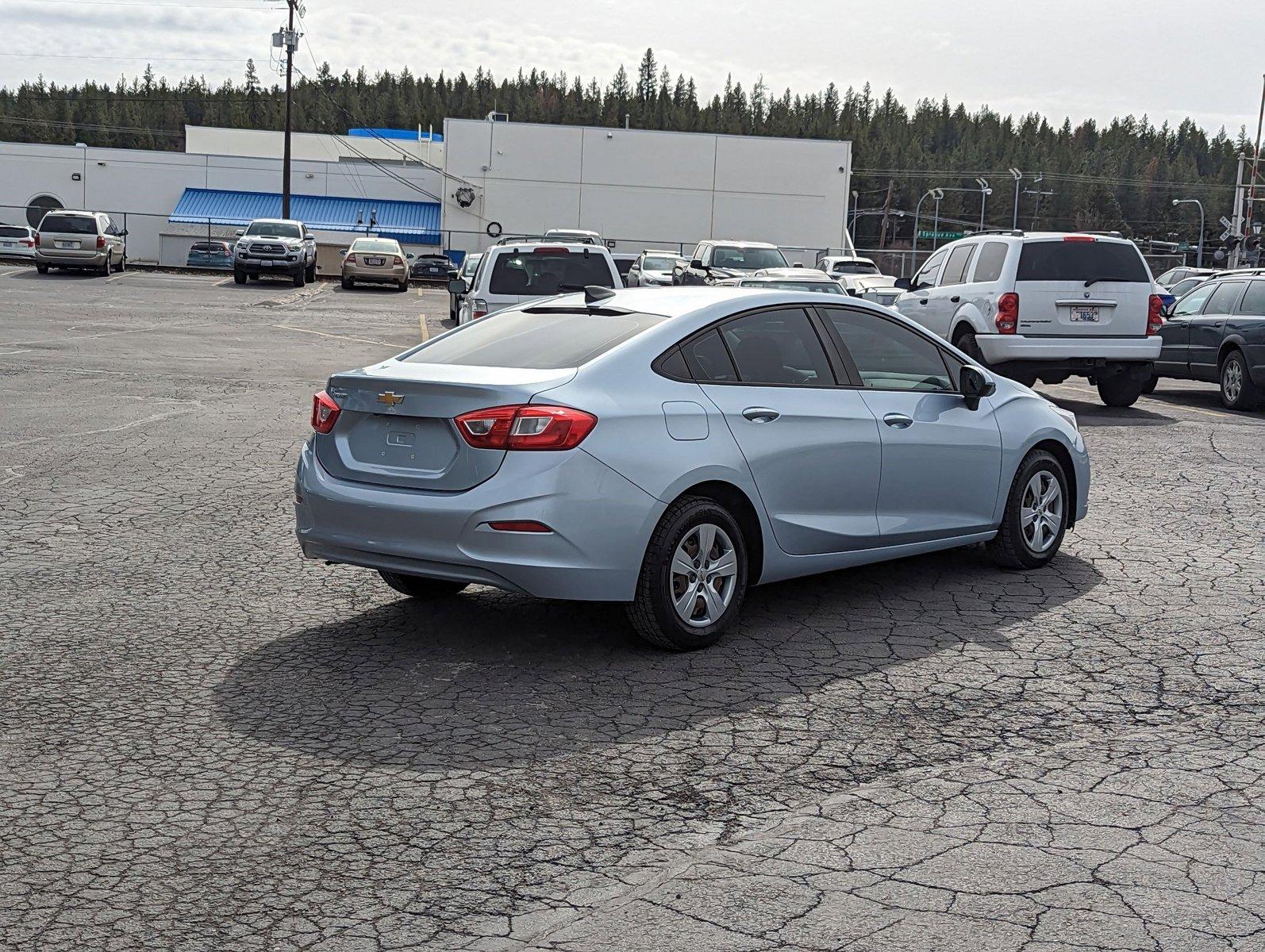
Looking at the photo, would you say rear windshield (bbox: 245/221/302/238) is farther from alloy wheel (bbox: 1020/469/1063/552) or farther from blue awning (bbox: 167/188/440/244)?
alloy wheel (bbox: 1020/469/1063/552)

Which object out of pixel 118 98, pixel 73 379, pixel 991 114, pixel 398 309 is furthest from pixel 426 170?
pixel 991 114

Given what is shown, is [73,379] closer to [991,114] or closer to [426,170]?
[426,170]

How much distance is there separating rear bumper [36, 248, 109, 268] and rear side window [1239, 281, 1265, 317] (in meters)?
31.9

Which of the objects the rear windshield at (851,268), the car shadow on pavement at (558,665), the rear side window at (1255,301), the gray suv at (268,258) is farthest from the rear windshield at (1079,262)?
the gray suv at (268,258)

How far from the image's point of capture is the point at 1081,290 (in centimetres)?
1620

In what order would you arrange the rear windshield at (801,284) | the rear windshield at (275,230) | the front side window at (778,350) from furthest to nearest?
the rear windshield at (275,230), the rear windshield at (801,284), the front side window at (778,350)

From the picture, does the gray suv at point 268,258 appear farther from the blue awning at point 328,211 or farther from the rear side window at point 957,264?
the blue awning at point 328,211

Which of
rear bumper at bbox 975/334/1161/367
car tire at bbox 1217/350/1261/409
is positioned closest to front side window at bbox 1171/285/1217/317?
car tire at bbox 1217/350/1261/409

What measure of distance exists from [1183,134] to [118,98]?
131 meters

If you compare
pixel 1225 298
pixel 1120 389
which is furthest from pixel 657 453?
pixel 1225 298

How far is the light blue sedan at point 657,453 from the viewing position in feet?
19.0

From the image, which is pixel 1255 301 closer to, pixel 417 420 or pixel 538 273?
pixel 538 273

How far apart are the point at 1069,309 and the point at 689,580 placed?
11331 mm

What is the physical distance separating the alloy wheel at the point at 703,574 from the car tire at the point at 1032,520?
7.26ft
